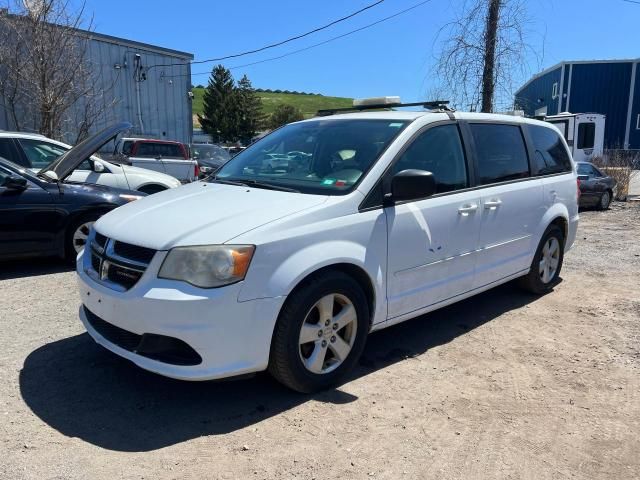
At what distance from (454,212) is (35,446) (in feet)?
10.3

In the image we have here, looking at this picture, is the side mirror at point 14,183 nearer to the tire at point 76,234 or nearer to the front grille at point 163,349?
the tire at point 76,234

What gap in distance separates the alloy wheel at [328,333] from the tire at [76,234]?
13.0ft

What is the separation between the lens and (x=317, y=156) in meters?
4.04

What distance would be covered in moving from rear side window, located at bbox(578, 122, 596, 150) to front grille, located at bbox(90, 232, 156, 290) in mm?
22031

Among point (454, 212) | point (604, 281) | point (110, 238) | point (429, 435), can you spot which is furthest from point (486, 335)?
point (110, 238)

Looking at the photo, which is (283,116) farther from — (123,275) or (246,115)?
(123,275)

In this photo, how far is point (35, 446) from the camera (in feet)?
9.20

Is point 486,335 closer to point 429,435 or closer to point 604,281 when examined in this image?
point 429,435

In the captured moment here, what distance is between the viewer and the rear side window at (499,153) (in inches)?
180

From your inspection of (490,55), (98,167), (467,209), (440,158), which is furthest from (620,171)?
(98,167)

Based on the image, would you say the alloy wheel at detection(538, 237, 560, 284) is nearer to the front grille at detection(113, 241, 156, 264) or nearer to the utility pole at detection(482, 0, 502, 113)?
the front grille at detection(113, 241, 156, 264)

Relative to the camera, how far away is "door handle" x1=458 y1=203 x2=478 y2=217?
13.8ft

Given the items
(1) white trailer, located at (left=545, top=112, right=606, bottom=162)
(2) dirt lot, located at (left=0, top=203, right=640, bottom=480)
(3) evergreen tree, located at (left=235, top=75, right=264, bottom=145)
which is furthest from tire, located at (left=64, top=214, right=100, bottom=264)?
(3) evergreen tree, located at (left=235, top=75, right=264, bottom=145)

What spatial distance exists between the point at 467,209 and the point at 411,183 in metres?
0.94
